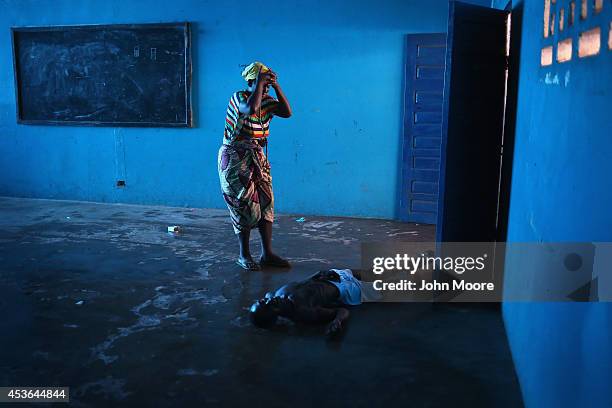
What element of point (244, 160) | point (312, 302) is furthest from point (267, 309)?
point (244, 160)

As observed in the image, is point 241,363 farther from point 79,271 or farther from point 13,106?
point 13,106

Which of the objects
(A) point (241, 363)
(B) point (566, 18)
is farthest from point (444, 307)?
(B) point (566, 18)

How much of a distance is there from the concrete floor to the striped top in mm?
992

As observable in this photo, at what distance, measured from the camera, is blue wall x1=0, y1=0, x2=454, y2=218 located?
5887 millimetres

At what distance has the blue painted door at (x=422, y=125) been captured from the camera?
223 inches

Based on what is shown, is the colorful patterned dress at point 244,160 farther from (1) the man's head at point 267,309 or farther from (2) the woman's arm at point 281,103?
(1) the man's head at point 267,309

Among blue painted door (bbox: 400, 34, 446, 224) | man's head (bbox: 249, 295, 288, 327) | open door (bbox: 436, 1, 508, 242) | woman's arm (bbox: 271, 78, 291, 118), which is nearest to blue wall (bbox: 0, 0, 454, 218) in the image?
blue painted door (bbox: 400, 34, 446, 224)

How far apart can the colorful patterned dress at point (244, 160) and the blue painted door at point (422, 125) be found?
2257 mm

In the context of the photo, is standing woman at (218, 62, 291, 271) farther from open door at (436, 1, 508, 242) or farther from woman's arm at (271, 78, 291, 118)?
open door at (436, 1, 508, 242)

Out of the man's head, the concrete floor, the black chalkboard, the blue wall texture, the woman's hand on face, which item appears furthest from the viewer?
the black chalkboard

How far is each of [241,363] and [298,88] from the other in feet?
13.4

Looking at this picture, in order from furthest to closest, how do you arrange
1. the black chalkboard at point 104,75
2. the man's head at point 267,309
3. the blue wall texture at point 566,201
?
the black chalkboard at point 104,75 → the man's head at point 267,309 → the blue wall texture at point 566,201

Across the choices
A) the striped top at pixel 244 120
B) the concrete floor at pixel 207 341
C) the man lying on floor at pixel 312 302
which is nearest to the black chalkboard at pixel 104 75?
the concrete floor at pixel 207 341

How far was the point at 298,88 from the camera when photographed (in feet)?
20.1
